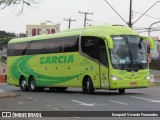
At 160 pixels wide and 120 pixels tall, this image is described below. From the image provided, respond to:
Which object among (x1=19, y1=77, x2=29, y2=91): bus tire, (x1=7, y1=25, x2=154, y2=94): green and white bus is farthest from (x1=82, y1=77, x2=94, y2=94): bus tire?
(x1=19, y1=77, x2=29, y2=91): bus tire

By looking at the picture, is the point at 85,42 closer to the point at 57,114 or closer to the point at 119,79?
the point at 119,79

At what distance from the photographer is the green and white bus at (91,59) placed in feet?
81.7

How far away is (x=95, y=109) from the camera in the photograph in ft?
58.4

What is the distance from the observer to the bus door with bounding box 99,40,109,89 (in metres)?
25.0

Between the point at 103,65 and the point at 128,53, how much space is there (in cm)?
139

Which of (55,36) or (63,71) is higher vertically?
(55,36)

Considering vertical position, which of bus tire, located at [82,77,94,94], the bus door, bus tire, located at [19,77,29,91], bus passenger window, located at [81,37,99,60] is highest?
bus passenger window, located at [81,37,99,60]

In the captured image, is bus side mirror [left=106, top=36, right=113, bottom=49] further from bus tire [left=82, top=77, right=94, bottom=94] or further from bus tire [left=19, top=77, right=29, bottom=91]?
bus tire [left=19, top=77, right=29, bottom=91]

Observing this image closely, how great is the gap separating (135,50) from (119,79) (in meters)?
1.86

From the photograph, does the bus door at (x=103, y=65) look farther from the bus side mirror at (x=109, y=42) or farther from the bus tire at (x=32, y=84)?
the bus tire at (x=32, y=84)

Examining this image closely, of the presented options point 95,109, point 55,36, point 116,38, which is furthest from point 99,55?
point 95,109

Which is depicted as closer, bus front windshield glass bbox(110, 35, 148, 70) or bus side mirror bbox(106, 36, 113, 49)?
bus side mirror bbox(106, 36, 113, 49)

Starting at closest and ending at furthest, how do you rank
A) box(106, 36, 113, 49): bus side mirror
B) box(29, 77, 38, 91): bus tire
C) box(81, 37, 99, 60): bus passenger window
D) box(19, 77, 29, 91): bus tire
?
box(106, 36, 113, 49): bus side mirror, box(81, 37, 99, 60): bus passenger window, box(29, 77, 38, 91): bus tire, box(19, 77, 29, 91): bus tire

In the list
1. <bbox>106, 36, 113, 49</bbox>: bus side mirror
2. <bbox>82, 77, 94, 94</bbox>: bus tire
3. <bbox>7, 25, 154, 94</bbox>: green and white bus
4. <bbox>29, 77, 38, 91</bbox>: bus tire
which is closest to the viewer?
<bbox>106, 36, 113, 49</bbox>: bus side mirror
